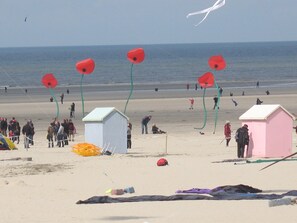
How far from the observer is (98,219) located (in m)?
13.2

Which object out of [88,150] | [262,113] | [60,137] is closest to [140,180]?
[262,113]

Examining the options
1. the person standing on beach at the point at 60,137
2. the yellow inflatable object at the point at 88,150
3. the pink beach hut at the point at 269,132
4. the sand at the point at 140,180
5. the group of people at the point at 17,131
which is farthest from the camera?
the group of people at the point at 17,131

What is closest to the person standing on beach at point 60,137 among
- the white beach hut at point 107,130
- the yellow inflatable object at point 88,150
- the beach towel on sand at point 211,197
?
the white beach hut at point 107,130

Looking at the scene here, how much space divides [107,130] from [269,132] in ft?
14.9

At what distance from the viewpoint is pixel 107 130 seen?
24.1m

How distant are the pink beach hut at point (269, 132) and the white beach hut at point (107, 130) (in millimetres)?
3697

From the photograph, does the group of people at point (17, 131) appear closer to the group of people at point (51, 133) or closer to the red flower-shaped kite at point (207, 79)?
the group of people at point (51, 133)

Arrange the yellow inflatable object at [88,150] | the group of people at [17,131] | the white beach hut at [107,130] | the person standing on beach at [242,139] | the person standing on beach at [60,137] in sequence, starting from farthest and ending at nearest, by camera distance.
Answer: the group of people at [17,131]
the person standing on beach at [60,137]
the white beach hut at [107,130]
the yellow inflatable object at [88,150]
the person standing on beach at [242,139]

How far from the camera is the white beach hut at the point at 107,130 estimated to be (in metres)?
24.0

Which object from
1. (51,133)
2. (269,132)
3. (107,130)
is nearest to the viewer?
(269,132)

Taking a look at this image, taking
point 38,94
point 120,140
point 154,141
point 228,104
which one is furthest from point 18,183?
point 38,94

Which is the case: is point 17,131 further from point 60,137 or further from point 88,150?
point 88,150

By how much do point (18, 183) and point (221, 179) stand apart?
3900mm

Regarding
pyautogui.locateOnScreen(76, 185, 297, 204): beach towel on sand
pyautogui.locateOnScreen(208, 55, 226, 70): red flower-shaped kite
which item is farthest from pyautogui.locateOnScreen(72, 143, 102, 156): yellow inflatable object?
pyautogui.locateOnScreen(208, 55, 226, 70): red flower-shaped kite
